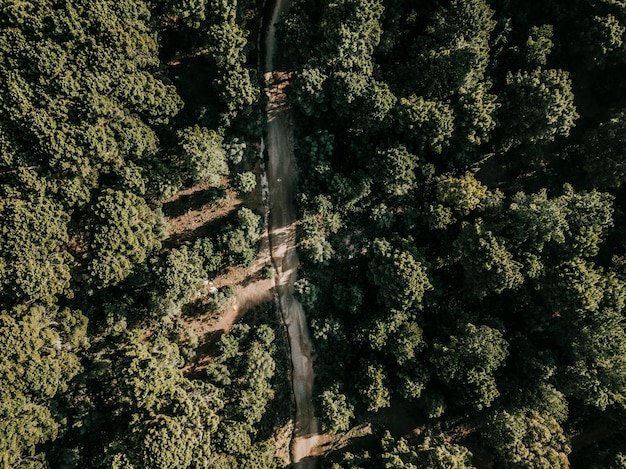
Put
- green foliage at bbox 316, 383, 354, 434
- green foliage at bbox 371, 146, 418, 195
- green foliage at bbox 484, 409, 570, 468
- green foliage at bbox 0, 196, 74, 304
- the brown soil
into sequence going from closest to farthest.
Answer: green foliage at bbox 0, 196, 74, 304, green foliage at bbox 484, 409, 570, 468, green foliage at bbox 371, 146, 418, 195, green foliage at bbox 316, 383, 354, 434, the brown soil

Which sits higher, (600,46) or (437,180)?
(600,46)

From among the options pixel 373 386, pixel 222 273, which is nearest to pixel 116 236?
pixel 222 273

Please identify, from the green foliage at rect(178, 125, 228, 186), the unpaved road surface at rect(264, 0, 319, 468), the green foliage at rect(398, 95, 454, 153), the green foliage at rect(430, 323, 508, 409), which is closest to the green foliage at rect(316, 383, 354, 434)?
the unpaved road surface at rect(264, 0, 319, 468)

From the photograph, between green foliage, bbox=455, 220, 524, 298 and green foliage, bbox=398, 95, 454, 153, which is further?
green foliage, bbox=398, 95, 454, 153

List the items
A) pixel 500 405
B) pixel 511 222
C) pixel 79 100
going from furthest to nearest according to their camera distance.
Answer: pixel 500 405
pixel 511 222
pixel 79 100

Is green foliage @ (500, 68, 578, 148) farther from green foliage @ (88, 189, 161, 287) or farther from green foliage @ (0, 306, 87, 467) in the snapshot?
green foliage @ (0, 306, 87, 467)

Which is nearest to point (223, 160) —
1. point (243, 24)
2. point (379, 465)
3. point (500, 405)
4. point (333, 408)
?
point (243, 24)

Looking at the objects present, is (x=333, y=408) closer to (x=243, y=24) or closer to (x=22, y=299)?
(x=22, y=299)
